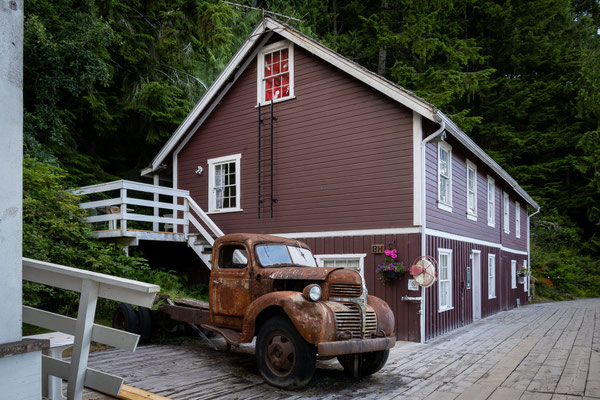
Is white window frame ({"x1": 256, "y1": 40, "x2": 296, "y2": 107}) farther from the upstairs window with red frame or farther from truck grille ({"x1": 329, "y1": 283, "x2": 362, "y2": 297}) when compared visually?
truck grille ({"x1": 329, "y1": 283, "x2": 362, "y2": 297})

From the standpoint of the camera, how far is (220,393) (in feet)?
20.2

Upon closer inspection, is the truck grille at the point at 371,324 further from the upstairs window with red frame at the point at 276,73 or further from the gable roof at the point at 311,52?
the upstairs window with red frame at the point at 276,73

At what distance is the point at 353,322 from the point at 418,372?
1790mm

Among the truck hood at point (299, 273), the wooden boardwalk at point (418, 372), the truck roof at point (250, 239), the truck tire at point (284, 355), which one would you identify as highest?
the truck roof at point (250, 239)

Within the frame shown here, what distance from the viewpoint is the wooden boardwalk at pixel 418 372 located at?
6340 millimetres

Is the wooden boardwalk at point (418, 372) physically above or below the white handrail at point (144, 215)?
below

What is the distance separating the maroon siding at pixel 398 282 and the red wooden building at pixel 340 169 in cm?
2

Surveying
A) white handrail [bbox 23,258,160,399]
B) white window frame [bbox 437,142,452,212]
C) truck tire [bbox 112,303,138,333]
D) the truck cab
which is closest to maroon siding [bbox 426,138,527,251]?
white window frame [bbox 437,142,452,212]

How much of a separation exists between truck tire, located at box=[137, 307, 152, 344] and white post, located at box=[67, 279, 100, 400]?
4.93 m

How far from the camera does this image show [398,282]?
11078 mm

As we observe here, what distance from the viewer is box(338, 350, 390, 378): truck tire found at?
7195 millimetres

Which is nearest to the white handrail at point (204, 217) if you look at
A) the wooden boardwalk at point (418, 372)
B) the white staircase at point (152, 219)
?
the white staircase at point (152, 219)

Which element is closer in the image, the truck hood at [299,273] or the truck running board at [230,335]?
the truck hood at [299,273]

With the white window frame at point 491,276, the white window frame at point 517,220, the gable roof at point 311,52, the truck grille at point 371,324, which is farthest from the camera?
the white window frame at point 517,220
